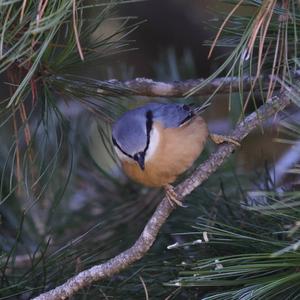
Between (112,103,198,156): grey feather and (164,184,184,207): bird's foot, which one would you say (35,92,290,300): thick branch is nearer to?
(164,184,184,207): bird's foot

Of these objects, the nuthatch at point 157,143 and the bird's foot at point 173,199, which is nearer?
the bird's foot at point 173,199

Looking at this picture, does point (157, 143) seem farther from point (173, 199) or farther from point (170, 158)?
point (173, 199)

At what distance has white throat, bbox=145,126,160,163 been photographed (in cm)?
184

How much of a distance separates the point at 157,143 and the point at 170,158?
0.06 meters

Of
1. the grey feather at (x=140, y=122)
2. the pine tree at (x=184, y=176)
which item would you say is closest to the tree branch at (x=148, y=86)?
the pine tree at (x=184, y=176)

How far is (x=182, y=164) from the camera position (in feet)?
6.02

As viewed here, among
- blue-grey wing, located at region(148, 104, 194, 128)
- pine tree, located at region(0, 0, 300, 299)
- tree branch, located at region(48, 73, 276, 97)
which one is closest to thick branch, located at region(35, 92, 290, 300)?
pine tree, located at region(0, 0, 300, 299)

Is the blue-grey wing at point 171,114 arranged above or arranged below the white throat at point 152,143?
above

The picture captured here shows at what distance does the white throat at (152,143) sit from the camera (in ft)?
6.05

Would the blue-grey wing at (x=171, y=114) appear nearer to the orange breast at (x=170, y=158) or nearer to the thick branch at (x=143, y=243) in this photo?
the orange breast at (x=170, y=158)

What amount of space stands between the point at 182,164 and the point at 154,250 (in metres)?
0.32

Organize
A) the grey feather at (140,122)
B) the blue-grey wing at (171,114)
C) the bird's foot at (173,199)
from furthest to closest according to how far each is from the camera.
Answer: the blue-grey wing at (171,114)
the grey feather at (140,122)
the bird's foot at (173,199)

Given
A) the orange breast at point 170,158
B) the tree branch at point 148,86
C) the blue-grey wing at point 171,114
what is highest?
the tree branch at point 148,86

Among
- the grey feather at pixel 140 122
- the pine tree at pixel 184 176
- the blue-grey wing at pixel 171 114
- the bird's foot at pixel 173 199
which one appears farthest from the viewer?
the blue-grey wing at pixel 171 114
